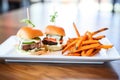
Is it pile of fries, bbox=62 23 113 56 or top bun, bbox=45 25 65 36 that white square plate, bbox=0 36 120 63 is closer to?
pile of fries, bbox=62 23 113 56

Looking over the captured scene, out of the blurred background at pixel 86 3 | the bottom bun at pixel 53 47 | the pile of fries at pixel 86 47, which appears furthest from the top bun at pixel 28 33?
the blurred background at pixel 86 3

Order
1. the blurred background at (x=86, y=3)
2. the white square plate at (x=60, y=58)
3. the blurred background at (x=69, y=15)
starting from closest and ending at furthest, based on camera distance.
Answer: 1. the white square plate at (x=60, y=58)
2. the blurred background at (x=69, y=15)
3. the blurred background at (x=86, y=3)

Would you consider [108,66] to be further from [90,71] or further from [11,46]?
[11,46]

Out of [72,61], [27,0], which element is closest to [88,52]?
[72,61]

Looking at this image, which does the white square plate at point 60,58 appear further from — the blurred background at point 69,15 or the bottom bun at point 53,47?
the blurred background at point 69,15

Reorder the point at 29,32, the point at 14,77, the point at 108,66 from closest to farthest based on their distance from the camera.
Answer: the point at 14,77
the point at 108,66
the point at 29,32

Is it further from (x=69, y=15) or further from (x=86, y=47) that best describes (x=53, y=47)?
(x=69, y=15)

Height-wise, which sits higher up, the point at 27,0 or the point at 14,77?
the point at 27,0

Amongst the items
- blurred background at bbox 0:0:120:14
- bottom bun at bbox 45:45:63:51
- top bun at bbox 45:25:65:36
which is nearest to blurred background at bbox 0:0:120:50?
blurred background at bbox 0:0:120:14
